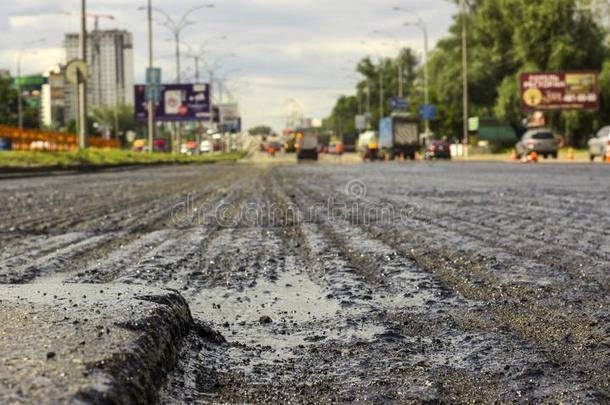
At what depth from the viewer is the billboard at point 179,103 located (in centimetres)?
8844

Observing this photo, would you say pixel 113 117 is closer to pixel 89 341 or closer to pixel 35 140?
pixel 35 140

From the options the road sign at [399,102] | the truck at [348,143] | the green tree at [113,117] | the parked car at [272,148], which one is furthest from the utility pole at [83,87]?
the green tree at [113,117]

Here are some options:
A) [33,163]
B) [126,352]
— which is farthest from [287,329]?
[33,163]

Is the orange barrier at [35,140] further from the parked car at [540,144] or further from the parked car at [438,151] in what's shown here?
the parked car at [540,144]

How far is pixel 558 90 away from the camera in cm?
6788

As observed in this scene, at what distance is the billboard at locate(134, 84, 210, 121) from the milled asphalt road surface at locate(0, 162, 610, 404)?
78.7m

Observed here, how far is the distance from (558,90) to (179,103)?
36.1 metres

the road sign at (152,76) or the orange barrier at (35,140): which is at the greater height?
the road sign at (152,76)

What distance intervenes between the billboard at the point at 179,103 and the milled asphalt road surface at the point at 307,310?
258 feet

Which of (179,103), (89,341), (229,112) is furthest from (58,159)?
(229,112)

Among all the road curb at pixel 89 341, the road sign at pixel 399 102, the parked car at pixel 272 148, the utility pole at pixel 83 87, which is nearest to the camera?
the road curb at pixel 89 341

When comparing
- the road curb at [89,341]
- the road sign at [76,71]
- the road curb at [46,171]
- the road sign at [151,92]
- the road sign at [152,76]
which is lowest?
the road curb at [46,171]

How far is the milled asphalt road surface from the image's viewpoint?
3.11 m

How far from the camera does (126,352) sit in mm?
2912
